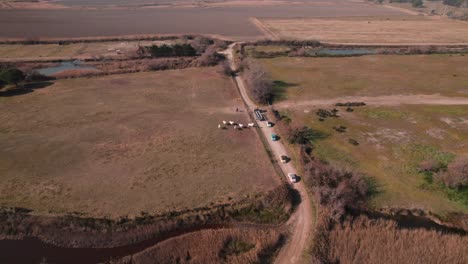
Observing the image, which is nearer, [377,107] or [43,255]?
[43,255]

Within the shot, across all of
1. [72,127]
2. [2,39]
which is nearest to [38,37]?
[2,39]

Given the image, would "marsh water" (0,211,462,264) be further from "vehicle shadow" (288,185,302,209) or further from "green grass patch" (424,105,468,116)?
"green grass patch" (424,105,468,116)

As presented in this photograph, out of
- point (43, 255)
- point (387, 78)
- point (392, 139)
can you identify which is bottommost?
point (43, 255)

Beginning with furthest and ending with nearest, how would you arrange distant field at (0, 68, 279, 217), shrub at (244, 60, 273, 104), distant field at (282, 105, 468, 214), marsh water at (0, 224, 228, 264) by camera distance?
shrub at (244, 60, 273, 104) → distant field at (282, 105, 468, 214) → distant field at (0, 68, 279, 217) → marsh water at (0, 224, 228, 264)

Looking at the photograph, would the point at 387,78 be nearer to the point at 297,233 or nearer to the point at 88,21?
the point at 297,233

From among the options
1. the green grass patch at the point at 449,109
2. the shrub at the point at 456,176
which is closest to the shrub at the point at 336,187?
the shrub at the point at 456,176

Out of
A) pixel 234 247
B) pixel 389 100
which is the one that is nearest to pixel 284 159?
pixel 234 247

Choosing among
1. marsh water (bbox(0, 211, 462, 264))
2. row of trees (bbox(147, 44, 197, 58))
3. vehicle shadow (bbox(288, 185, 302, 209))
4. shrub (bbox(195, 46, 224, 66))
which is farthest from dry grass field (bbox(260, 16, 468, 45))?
marsh water (bbox(0, 211, 462, 264))
